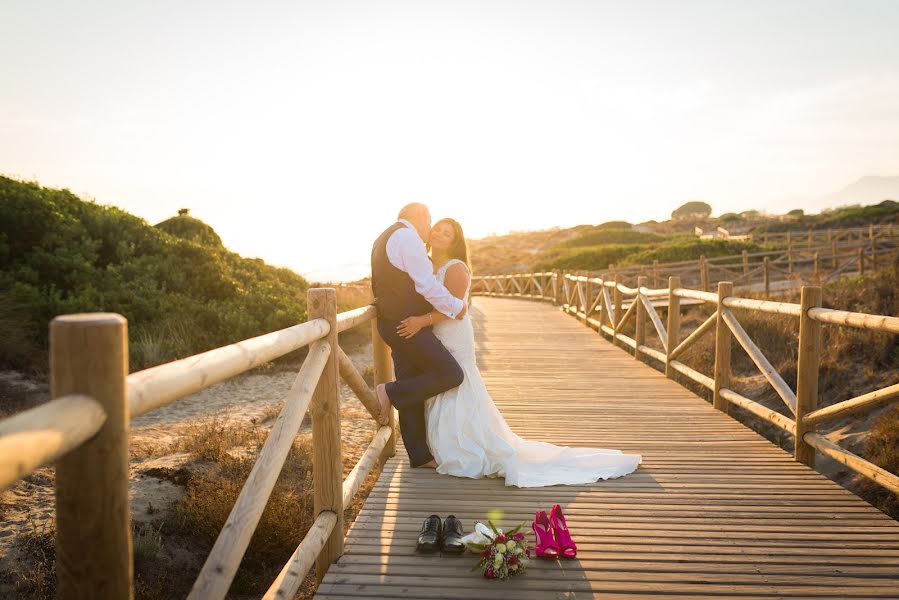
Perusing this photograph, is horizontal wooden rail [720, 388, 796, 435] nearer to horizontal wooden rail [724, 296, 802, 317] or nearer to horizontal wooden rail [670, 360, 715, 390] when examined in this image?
horizontal wooden rail [670, 360, 715, 390]

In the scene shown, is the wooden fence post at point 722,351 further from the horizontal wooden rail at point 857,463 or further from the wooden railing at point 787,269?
the wooden railing at point 787,269

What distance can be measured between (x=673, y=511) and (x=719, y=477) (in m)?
0.79

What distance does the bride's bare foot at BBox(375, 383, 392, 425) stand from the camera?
4.23 m

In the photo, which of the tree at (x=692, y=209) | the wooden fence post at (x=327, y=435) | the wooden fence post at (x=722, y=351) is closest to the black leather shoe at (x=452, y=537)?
the wooden fence post at (x=327, y=435)

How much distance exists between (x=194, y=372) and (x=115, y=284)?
9282 millimetres

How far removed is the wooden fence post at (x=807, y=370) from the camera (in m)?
4.31

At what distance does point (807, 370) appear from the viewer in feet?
14.2

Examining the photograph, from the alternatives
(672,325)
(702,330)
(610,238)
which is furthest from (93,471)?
(610,238)

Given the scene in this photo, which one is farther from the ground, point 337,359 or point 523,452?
point 337,359

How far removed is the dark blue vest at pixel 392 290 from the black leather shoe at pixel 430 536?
1456mm

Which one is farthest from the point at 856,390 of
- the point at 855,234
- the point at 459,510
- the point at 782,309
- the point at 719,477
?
the point at 855,234

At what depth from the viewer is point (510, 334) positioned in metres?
12.8

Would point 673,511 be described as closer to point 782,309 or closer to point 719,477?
point 719,477

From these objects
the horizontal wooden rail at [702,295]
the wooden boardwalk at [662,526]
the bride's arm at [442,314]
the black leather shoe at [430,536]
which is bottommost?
the wooden boardwalk at [662,526]
